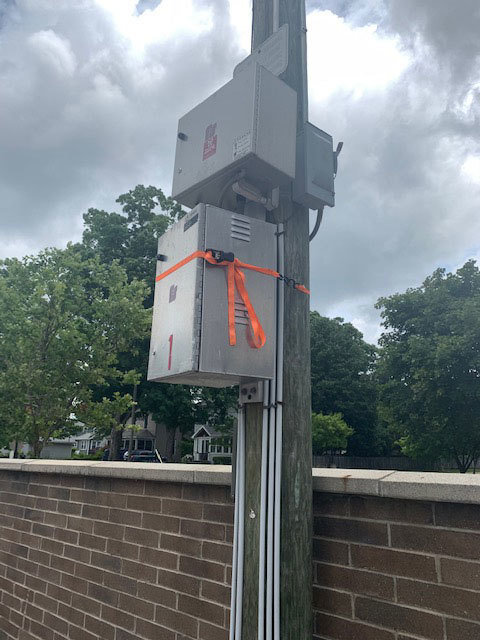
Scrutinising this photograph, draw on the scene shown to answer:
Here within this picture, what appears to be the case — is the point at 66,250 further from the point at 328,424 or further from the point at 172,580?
the point at 328,424

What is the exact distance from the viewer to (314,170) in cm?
289

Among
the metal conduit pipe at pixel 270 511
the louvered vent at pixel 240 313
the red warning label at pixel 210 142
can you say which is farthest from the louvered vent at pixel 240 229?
the metal conduit pipe at pixel 270 511

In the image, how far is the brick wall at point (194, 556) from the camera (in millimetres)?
2191

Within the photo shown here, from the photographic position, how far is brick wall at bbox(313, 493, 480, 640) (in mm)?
2119

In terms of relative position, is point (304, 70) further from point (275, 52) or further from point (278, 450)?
point (278, 450)

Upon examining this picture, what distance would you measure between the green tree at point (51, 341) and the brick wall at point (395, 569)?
43.2ft

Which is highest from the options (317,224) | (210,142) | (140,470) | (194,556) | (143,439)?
(143,439)

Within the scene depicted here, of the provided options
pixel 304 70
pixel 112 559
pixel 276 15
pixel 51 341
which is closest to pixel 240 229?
pixel 304 70

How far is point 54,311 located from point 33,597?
444 inches

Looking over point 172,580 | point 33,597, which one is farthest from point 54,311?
point 172,580

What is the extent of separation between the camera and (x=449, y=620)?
6.96ft

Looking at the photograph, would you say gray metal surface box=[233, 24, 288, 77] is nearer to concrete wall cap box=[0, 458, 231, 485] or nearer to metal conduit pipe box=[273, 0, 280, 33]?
metal conduit pipe box=[273, 0, 280, 33]

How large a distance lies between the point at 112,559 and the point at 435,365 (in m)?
26.6

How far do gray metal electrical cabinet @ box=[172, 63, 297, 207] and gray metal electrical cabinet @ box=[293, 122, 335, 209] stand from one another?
0.10m
